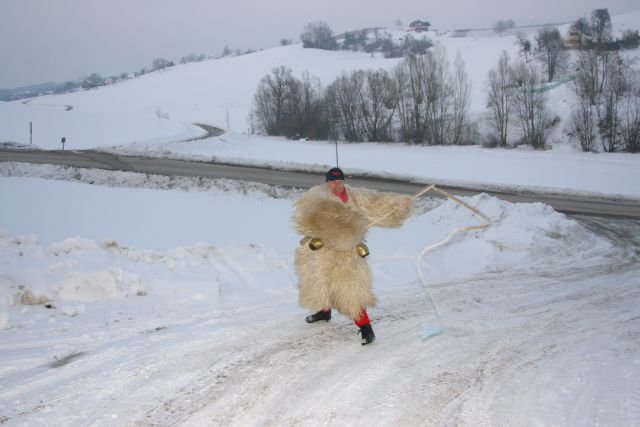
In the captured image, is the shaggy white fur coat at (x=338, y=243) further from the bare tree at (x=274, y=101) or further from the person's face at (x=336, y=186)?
the bare tree at (x=274, y=101)

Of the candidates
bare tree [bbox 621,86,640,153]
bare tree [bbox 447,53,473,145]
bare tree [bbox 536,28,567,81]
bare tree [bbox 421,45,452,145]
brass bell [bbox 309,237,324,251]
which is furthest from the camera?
bare tree [bbox 536,28,567,81]

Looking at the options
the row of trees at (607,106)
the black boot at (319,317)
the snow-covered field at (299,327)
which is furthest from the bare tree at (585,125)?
the black boot at (319,317)

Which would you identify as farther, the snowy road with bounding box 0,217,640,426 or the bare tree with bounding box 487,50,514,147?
the bare tree with bounding box 487,50,514,147

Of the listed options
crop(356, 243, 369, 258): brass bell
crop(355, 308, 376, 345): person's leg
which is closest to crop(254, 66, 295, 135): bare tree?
crop(356, 243, 369, 258): brass bell

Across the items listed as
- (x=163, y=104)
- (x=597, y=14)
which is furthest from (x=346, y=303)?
(x=163, y=104)

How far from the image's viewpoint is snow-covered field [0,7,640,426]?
15.6ft

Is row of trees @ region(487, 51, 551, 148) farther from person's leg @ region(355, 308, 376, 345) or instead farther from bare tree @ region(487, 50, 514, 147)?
person's leg @ region(355, 308, 376, 345)

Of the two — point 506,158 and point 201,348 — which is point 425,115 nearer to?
point 506,158

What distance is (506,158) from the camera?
3322 centimetres

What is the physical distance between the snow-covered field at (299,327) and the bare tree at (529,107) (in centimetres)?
2993

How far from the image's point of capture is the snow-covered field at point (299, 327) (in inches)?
188

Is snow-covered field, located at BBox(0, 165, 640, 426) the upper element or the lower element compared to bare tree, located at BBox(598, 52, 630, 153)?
lower

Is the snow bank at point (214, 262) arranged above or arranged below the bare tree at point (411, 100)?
below

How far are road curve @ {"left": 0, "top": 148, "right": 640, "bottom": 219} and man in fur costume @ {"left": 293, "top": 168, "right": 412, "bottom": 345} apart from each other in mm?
13433
